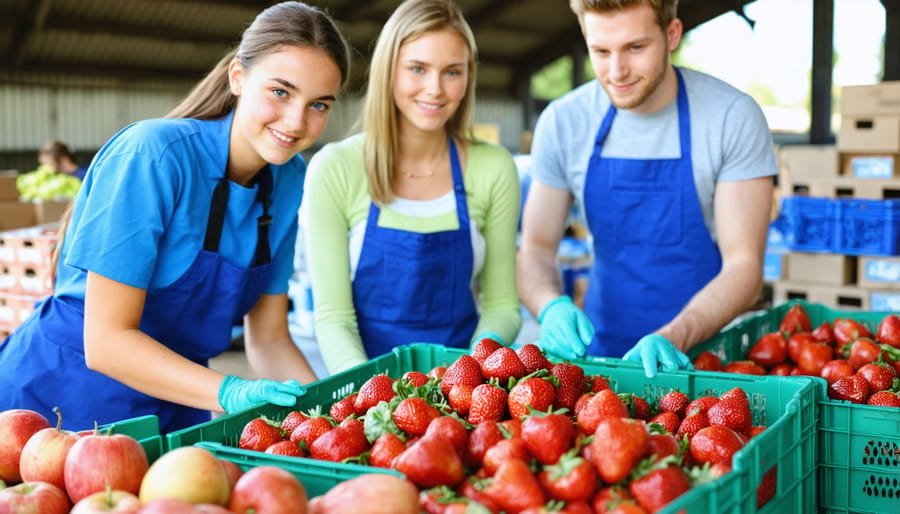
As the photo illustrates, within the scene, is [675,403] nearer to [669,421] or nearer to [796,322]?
[669,421]

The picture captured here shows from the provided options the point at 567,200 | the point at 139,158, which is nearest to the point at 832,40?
the point at 567,200

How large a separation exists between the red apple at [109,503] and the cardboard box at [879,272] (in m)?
5.02

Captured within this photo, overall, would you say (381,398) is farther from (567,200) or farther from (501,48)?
(501,48)

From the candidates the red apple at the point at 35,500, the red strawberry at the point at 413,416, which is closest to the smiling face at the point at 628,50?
the red strawberry at the point at 413,416

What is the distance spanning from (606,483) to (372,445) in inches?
16.4

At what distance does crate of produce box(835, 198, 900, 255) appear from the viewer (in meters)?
5.08

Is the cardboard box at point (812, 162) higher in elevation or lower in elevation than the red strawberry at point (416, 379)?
higher

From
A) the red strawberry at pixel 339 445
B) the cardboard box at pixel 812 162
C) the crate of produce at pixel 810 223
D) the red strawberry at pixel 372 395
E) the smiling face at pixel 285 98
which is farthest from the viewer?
the cardboard box at pixel 812 162

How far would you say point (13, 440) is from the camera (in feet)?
4.52

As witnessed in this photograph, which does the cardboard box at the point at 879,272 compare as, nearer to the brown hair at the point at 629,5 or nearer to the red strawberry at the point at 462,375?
the brown hair at the point at 629,5

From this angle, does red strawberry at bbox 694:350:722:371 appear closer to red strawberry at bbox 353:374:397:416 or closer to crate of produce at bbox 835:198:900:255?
red strawberry at bbox 353:374:397:416

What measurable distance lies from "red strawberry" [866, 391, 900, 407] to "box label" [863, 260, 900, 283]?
12.5 feet

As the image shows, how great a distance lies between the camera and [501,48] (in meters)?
15.6

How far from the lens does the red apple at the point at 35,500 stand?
1.15 m
